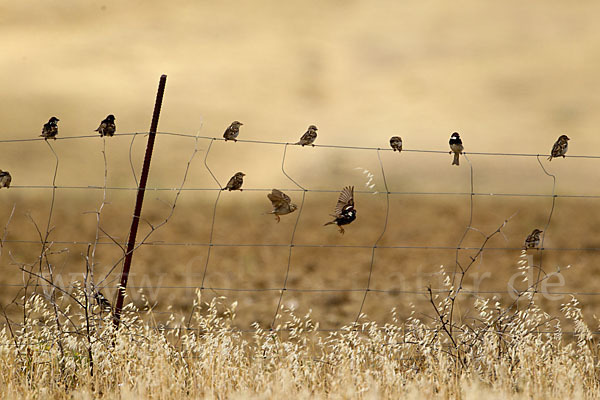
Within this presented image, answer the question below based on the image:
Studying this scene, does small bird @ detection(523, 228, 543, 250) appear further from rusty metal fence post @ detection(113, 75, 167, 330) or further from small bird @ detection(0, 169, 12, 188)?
small bird @ detection(0, 169, 12, 188)

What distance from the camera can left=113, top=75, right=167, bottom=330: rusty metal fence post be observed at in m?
6.69

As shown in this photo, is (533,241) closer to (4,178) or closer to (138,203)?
(138,203)

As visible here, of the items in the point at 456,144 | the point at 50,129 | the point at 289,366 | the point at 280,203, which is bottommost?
the point at 289,366

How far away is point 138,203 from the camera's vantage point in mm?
6859

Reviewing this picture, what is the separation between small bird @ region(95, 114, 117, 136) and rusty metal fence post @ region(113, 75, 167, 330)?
563 mm

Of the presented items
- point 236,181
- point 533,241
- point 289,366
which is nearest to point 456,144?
point 533,241

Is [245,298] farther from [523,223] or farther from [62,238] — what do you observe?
[523,223]

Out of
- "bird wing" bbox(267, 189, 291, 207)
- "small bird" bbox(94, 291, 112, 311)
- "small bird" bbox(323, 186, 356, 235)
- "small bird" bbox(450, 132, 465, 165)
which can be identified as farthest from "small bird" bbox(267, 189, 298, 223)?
"small bird" bbox(450, 132, 465, 165)

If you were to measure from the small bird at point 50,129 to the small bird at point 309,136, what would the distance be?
2.50m

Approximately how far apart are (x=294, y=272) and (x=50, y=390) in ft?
49.2

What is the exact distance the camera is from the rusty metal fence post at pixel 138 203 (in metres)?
6.69

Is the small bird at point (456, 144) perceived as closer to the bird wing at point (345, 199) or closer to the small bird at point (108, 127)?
the bird wing at point (345, 199)

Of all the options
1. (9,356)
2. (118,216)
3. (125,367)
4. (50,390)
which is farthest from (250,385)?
(118,216)

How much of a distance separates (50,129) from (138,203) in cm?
147
